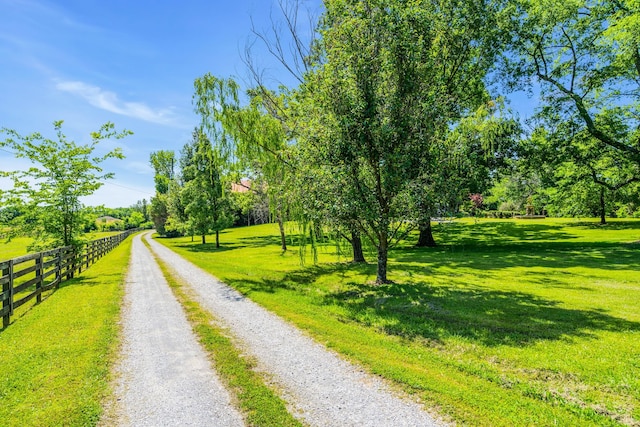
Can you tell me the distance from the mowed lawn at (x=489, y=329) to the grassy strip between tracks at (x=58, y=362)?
3.40m

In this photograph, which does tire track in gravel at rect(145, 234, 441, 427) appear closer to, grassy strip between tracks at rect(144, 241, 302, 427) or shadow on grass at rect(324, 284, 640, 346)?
grassy strip between tracks at rect(144, 241, 302, 427)

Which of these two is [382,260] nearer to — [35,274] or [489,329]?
Result: [489,329]

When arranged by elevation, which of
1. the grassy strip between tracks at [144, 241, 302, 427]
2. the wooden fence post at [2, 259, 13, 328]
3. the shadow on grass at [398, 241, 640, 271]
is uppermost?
the wooden fence post at [2, 259, 13, 328]

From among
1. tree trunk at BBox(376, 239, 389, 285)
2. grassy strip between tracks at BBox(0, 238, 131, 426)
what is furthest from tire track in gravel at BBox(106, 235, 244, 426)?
tree trunk at BBox(376, 239, 389, 285)

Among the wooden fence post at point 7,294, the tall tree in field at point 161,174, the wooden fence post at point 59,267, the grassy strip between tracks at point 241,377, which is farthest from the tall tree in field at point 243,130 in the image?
the tall tree in field at point 161,174

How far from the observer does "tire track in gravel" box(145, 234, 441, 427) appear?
3.54 m

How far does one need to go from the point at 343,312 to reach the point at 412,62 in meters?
6.63

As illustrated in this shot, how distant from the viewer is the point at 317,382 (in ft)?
14.3

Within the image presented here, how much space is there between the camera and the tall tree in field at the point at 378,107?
336 inches

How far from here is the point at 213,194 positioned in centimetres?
3272

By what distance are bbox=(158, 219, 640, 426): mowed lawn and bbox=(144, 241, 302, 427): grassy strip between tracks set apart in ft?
4.87

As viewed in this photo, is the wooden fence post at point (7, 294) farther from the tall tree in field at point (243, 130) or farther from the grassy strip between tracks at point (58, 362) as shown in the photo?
the tall tree in field at point (243, 130)

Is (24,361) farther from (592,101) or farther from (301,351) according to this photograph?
(592,101)

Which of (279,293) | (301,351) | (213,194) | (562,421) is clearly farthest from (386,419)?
(213,194)
